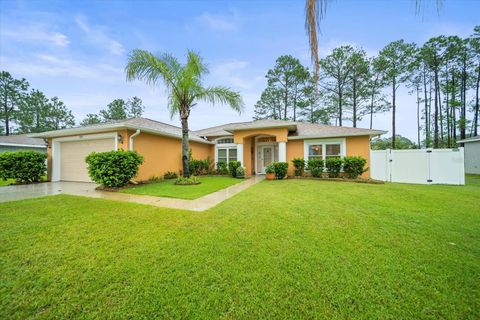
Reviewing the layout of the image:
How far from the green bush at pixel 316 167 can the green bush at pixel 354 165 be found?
4.43ft

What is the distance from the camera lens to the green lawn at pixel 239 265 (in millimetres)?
1856

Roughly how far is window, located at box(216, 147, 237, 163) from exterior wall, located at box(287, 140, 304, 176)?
432 centimetres

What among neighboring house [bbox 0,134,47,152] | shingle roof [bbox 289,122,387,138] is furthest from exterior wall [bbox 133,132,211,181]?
neighboring house [bbox 0,134,47,152]

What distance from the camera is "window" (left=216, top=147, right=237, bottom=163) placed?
15066mm

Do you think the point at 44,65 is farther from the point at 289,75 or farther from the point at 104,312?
the point at 289,75

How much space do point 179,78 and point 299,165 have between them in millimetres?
8724

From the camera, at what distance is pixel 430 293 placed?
2.01 m

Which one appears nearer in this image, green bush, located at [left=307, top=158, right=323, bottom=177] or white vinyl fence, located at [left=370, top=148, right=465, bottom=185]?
white vinyl fence, located at [left=370, top=148, right=465, bottom=185]

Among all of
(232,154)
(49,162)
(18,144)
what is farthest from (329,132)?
(18,144)

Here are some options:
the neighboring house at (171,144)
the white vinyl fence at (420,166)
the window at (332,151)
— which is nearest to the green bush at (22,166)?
the neighboring house at (171,144)

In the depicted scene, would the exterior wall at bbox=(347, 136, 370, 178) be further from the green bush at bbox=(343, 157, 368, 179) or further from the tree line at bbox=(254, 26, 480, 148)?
the tree line at bbox=(254, 26, 480, 148)

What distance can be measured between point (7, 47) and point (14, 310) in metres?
14.6

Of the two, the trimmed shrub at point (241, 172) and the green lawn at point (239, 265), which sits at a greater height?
the trimmed shrub at point (241, 172)

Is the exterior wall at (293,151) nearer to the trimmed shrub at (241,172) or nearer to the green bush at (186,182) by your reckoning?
the trimmed shrub at (241,172)
